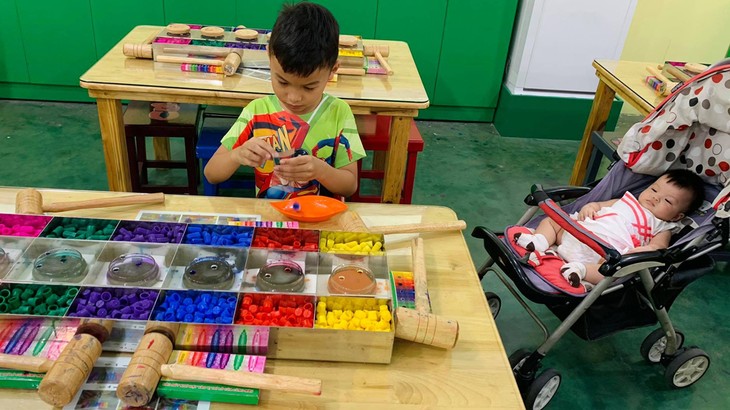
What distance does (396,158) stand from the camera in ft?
7.95

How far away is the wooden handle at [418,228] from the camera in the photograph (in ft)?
4.51

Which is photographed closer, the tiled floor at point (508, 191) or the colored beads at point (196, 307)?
the colored beads at point (196, 307)

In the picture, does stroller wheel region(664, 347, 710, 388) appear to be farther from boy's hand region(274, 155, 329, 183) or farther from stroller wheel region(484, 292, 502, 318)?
boy's hand region(274, 155, 329, 183)

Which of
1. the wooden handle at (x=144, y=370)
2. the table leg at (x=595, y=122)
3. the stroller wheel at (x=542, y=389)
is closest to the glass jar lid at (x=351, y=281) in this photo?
the wooden handle at (x=144, y=370)

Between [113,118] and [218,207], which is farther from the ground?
[218,207]

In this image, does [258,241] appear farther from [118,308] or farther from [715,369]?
[715,369]

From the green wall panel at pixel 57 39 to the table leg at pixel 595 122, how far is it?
10.7ft

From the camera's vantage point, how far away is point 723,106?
1.92m

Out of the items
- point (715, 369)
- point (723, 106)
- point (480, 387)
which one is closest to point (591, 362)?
point (715, 369)

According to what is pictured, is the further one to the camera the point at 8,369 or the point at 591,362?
the point at 591,362

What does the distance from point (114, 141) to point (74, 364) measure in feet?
5.24

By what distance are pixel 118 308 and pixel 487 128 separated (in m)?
3.59

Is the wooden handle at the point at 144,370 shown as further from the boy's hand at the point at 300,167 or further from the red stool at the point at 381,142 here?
the red stool at the point at 381,142

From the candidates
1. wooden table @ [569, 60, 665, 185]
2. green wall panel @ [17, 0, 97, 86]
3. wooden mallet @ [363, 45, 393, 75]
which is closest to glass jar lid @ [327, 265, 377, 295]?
wooden mallet @ [363, 45, 393, 75]
